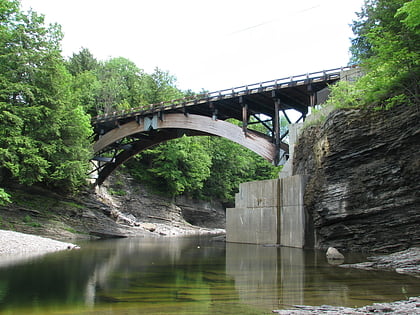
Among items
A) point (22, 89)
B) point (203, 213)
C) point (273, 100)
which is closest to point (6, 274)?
point (22, 89)

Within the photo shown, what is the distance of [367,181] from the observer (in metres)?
13.2

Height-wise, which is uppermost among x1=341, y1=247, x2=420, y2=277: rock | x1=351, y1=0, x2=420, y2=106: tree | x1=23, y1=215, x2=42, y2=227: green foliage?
x1=351, y1=0, x2=420, y2=106: tree

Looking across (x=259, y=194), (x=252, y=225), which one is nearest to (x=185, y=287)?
(x=259, y=194)

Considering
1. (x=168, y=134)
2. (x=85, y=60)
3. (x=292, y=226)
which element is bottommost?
(x=292, y=226)

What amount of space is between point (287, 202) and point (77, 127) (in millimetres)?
14151

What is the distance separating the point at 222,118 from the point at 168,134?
18.9 feet

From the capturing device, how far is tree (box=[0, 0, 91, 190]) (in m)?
20.2

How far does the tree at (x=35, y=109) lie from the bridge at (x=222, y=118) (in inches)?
286

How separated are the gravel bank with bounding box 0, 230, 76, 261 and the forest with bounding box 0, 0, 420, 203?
175cm

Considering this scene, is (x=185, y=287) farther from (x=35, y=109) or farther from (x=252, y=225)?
(x=35, y=109)

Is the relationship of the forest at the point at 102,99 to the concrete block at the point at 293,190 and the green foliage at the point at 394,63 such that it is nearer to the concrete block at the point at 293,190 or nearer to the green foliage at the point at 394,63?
the green foliage at the point at 394,63

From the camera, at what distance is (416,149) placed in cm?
1186

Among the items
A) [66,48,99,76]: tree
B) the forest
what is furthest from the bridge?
[66,48,99,76]: tree

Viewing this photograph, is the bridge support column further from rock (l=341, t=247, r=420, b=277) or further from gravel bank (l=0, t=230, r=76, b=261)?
gravel bank (l=0, t=230, r=76, b=261)
